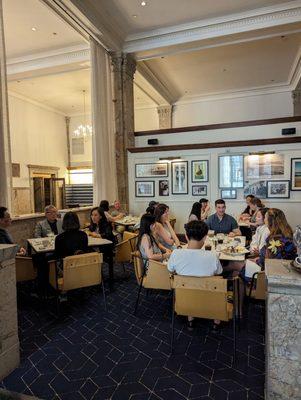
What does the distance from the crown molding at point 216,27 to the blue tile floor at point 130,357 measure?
7.22 metres

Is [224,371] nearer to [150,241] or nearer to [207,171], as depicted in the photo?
[150,241]

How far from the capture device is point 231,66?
1032cm

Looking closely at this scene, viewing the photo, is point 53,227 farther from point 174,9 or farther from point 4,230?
point 174,9

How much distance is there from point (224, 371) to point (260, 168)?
21.4 ft

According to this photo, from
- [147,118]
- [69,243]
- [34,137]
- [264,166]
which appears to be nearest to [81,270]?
[69,243]

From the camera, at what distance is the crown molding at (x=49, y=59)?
8729 millimetres

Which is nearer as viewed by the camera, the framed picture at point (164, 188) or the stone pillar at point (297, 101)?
the framed picture at point (164, 188)

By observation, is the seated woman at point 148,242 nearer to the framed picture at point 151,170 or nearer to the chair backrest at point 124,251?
the chair backrest at point 124,251

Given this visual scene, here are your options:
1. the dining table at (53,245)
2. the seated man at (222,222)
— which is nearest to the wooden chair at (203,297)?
the dining table at (53,245)

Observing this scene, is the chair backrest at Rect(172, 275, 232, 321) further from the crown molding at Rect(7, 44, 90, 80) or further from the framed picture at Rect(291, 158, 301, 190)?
the crown molding at Rect(7, 44, 90, 80)

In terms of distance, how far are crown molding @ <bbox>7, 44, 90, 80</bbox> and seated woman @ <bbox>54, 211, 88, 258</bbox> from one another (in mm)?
6774

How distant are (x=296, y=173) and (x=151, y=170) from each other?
4207mm

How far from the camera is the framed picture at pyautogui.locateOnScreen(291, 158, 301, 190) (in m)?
7.66

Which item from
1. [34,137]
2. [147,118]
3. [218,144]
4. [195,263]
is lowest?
[195,263]
